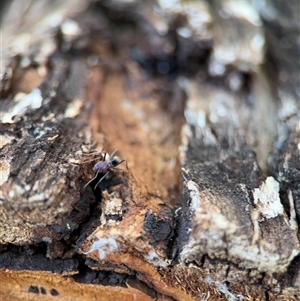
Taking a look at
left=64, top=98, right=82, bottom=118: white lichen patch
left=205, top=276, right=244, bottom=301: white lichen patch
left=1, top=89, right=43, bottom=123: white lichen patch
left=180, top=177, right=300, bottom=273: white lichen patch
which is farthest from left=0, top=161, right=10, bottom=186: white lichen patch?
left=205, top=276, right=244, bottom=301: white lichen patch

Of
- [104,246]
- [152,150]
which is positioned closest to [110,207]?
Result: [104,246]

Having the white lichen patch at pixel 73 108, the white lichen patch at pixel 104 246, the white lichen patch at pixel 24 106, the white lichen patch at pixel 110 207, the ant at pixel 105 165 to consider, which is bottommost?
the white lichen patch at pixel 104 246

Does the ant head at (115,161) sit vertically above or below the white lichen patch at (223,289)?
above

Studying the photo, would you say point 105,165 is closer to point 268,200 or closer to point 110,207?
point 110,207

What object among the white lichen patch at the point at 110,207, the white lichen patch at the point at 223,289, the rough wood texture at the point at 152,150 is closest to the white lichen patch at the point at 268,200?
the rough wood texture at the point at 152,150

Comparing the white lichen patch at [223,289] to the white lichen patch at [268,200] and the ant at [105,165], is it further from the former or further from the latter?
the ant at [105,165]

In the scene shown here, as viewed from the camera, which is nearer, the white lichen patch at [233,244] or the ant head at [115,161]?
the white lichen patch at [233,244]

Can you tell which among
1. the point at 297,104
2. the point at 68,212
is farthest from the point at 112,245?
the point at 297,104
